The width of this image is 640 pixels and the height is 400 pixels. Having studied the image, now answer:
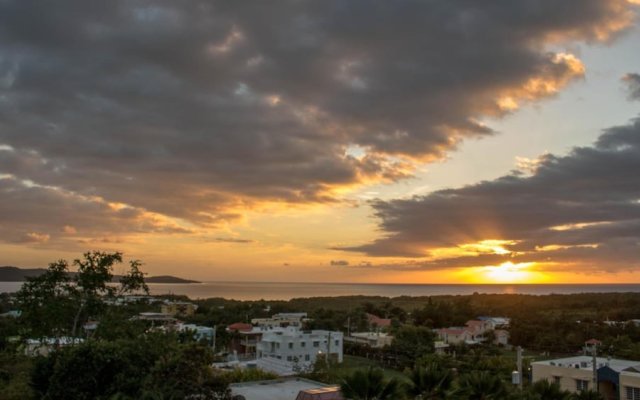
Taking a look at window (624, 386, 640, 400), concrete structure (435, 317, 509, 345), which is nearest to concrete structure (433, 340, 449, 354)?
concrete structure (435, 317, 509, 345)

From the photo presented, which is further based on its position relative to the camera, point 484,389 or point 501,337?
point 501,337

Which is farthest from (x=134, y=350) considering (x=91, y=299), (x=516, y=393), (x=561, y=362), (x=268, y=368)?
(x=561, y=362)

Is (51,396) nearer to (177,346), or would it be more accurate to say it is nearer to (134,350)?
(134,350)

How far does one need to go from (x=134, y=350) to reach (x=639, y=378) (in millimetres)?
25996

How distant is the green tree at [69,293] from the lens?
24047 millimetres

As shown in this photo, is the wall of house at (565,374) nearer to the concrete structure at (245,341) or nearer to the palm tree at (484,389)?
the palm tree at (484,389)

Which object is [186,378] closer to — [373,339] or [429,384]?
[429,384]

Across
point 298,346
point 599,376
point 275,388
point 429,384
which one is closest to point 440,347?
point 298,346

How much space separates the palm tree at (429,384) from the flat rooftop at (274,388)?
1014cm

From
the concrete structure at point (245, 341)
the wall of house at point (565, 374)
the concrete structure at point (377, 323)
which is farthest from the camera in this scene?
the concrete structure at point (377, 323)

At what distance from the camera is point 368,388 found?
17.0 metres

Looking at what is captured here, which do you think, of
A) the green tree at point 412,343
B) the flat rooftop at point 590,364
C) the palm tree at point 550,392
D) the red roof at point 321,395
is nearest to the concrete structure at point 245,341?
the green tree at point 412,343

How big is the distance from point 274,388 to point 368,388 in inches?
570

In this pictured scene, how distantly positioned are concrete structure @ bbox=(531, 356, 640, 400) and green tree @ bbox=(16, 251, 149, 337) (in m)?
21.1
